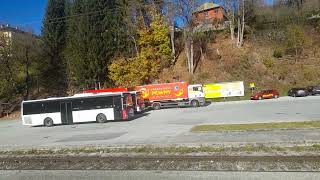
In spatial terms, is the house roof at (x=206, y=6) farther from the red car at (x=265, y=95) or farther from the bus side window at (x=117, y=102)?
the bus side window at (x=117, y=102)

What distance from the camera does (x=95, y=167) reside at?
12.8 metres

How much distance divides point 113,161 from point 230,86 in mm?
40465

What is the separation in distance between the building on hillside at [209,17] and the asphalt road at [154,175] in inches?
1900

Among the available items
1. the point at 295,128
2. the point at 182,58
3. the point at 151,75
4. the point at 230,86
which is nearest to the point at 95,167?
the point at 295,128

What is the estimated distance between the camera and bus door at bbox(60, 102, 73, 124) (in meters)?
33.7

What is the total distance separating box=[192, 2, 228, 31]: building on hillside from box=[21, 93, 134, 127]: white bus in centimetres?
2924

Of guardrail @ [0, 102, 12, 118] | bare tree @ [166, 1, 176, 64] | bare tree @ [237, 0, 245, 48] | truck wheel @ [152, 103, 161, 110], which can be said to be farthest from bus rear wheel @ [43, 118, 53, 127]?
bare tree @ [237, 0, 245, 48]

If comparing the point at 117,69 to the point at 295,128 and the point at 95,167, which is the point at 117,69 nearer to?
the point at 295,128

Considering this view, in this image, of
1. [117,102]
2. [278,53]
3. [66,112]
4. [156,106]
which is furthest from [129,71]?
[117,102]

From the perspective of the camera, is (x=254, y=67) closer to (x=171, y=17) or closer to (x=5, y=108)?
(x=171, y=17)

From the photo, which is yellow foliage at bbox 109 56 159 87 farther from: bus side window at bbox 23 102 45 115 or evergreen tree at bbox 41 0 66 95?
bus side window at bbox 23 102 45 115

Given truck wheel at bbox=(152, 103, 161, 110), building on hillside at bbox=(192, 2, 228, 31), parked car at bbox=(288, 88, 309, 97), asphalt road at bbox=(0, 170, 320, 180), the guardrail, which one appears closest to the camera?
asphalt road at bbox=(0, 170, 320, 180)

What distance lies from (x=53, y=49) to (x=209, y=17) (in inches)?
1123

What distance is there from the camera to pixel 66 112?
3388cm
